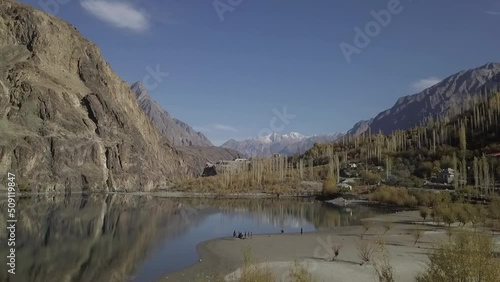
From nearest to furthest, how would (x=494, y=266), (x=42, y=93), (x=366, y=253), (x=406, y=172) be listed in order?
1. (x=494, y=266)
2. (x=366, y=253)
3. (x=406, y=172)
4. (x=42, y=93)

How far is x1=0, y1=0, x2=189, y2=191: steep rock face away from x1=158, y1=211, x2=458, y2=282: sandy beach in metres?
94.6

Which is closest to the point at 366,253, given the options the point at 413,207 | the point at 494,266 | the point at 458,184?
the point at 494,266

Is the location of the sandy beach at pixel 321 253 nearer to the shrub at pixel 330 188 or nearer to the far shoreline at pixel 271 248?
the far shoreline at pixel 271 248

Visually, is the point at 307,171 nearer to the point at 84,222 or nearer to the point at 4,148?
the point at 4,148

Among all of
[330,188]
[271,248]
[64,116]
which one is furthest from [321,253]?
[64,116]

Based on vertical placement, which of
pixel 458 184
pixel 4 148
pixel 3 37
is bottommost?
pixel 458 184

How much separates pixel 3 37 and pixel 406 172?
156 m

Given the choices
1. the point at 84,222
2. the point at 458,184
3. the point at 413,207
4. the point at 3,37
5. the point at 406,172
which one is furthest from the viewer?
the point at 3,37

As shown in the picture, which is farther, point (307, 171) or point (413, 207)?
point (307, 171)

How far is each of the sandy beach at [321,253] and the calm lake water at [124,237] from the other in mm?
2634

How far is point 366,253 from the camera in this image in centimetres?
3114

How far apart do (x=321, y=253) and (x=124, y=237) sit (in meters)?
23.5

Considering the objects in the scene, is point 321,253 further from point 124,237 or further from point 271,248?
point 124,237

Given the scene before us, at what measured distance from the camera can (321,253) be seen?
35.7 m
